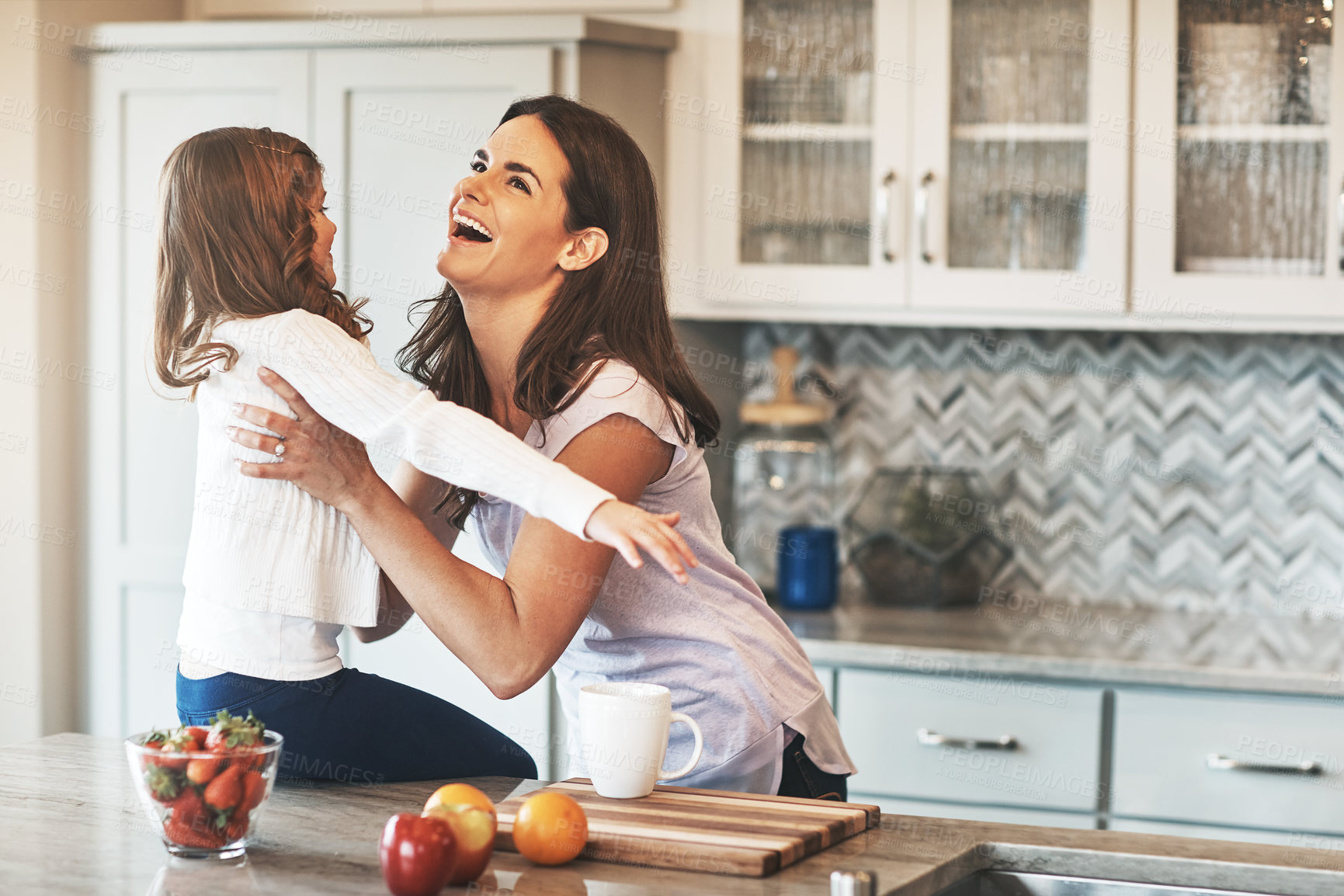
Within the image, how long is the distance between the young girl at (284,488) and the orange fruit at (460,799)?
0.24 meters

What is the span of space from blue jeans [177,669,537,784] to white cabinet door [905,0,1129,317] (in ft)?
5.09

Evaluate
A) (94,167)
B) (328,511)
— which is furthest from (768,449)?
(328,511)

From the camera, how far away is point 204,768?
1055mm

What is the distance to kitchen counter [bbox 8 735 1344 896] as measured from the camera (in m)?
1.04

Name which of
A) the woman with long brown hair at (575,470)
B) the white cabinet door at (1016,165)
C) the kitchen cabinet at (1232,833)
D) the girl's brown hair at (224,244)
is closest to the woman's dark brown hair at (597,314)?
the woman with long brown hair at (575,470)

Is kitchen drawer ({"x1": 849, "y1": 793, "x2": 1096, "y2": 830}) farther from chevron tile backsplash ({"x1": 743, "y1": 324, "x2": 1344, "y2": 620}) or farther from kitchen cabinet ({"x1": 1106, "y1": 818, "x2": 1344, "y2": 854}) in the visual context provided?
chevron tile backsplash ({"x1": 743, "y1": 324, "x2": 1344, "y2": 620})

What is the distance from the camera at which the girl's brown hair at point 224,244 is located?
4.61ft

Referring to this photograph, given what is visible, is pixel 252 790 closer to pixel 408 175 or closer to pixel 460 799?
pixel 460 799

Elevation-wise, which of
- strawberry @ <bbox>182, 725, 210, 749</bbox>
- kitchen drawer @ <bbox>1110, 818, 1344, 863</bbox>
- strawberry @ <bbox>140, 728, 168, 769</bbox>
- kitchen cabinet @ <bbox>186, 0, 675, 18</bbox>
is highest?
kitchen cabinet @ <bbox>186, 0, 675, 18</bbox>

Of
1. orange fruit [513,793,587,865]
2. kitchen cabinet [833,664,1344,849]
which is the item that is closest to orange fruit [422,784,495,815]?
orange fruit [513,793,587,865]

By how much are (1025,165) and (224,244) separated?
1.68 m

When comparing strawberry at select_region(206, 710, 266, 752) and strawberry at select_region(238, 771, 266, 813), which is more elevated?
strawberry at select_region(206, 710, 266, 752)

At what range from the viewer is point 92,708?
2.76m

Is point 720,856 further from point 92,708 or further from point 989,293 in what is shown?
point 92,708
